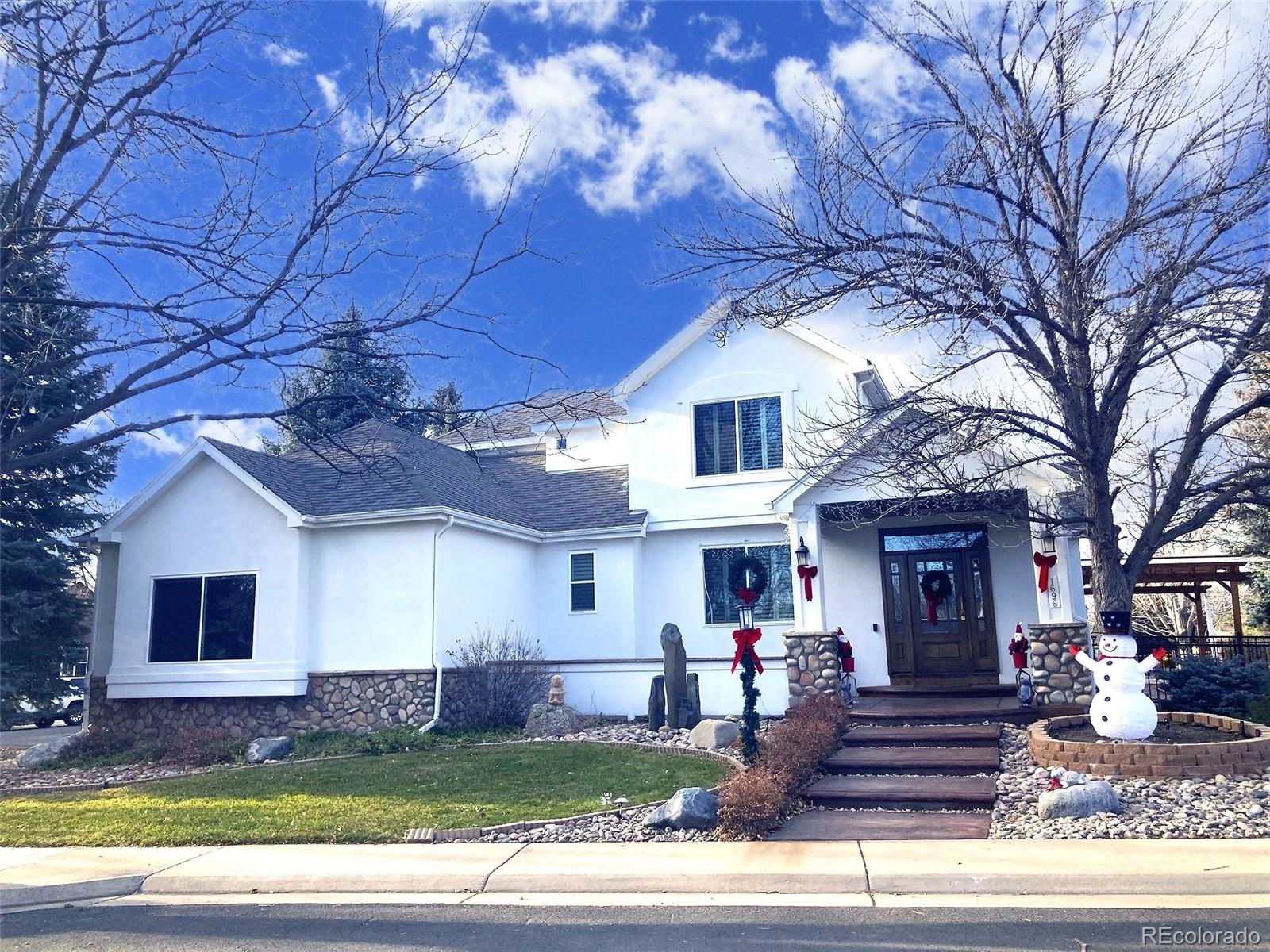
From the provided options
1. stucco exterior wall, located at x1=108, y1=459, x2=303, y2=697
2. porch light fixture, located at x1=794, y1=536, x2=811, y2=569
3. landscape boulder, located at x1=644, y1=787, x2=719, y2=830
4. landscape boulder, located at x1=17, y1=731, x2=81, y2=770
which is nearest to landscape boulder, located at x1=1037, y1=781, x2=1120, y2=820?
landscape boulder, located at x1=644, y1=787, x2=719, y2=830

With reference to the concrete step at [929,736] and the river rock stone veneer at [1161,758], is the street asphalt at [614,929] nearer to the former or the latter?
the river rock stone veneer at [1161,758]

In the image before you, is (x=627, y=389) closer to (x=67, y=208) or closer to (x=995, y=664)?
(x=995, y=664)

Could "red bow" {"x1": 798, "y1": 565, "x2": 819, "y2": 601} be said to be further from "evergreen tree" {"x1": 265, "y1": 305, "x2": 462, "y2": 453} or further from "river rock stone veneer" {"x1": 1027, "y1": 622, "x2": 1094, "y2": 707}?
"evergreen tree" {"x1": 265, "y1": 305, "x2": 462, "y2": 453}

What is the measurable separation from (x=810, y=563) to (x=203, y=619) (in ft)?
35.0

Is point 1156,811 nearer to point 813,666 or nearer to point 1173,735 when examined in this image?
point 1173,735

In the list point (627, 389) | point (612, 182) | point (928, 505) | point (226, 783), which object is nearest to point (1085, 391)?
point (928, 505)

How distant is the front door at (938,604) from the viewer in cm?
1566

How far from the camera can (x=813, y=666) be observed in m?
14.1

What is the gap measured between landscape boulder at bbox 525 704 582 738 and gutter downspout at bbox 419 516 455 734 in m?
1.53

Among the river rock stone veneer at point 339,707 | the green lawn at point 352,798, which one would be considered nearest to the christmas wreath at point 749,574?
the river rock stone veneer at point 339,707

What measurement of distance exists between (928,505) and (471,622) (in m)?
8.52

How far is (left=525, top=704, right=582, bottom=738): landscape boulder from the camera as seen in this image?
15.3 meters

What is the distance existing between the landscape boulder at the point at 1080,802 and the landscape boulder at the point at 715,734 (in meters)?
5.29

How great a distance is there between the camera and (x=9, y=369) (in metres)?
11.1
